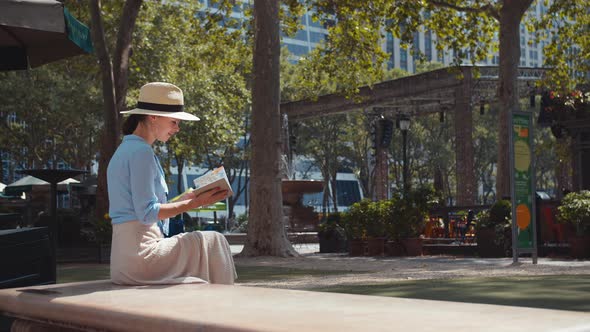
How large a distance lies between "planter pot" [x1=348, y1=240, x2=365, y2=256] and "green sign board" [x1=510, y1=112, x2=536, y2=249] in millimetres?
5937

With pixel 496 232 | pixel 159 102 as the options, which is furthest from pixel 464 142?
pixel 159 102

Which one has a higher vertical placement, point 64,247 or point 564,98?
point 564,98

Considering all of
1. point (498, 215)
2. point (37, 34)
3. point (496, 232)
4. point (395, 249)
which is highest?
point (37, 34)

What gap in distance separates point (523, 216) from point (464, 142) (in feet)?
48.8

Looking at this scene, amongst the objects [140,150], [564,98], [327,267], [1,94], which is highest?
[1,94]

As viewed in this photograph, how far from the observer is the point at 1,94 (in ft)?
125

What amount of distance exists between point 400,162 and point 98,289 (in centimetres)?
5487

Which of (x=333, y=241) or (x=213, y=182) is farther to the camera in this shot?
(x=333, y=241)

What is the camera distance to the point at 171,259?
14.0 ft

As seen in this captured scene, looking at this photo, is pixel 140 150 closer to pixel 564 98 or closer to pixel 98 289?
pixel 98 289

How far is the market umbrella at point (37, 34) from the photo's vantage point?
6930 mm

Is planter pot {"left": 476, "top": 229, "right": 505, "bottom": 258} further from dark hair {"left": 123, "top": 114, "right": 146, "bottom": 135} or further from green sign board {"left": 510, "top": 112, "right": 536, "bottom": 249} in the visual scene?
dark hair {"left": 123, "top": 114, "right": 146, "bottom": 135}

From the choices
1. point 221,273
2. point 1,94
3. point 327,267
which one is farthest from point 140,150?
point 1,94

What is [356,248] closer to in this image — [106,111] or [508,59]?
[508,59]
